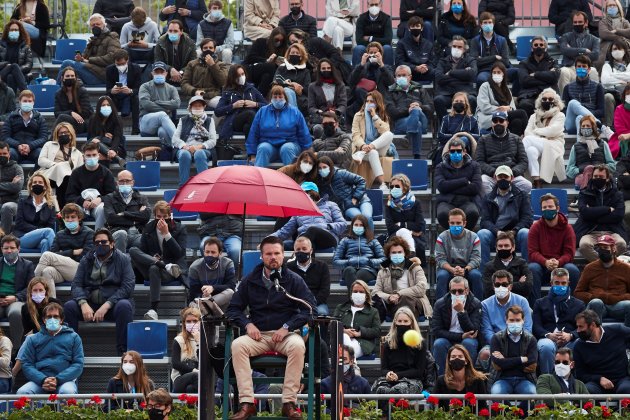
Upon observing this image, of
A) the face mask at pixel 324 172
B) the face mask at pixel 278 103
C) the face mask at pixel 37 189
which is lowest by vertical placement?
the face mask at pixel 37 189

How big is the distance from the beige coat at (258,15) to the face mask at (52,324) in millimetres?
8992

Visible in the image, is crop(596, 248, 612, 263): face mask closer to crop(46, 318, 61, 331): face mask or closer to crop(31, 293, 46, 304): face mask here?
crop(46, 318, 61, 331): face mask

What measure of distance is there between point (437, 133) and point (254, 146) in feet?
9.62

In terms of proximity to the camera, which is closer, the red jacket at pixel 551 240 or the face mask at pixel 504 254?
the face mask at pixel 504 254

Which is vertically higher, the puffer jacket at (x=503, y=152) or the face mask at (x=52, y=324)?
the puffer jacket at (x=503, y=152)

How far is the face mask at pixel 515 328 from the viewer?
66.3ft

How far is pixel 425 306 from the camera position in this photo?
2173 centimetres

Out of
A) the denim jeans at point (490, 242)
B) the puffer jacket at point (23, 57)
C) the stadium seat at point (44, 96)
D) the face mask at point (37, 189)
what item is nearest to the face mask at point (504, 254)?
the denim jeans at point (490, 242)

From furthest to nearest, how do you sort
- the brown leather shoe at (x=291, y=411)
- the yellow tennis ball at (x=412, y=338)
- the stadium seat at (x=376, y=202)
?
the stadium seat at (x=376, y=202) < the yellow tennis ball at (x=412, y=338) < the brown leather shoe at (x=291, y=411)

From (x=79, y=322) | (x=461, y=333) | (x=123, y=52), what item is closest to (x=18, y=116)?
(x=123, y=52)

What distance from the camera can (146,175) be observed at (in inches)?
974

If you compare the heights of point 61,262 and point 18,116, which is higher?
point 18,116

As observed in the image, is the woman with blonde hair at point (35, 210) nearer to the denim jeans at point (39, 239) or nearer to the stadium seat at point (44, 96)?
the denim jeans at point (39, 239)

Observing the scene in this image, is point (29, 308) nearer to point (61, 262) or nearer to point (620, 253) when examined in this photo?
point (61, 262)
